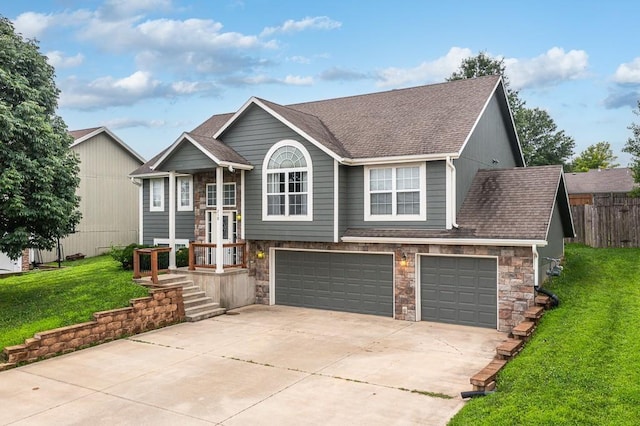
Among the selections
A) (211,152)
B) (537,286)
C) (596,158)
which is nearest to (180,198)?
(211,152)

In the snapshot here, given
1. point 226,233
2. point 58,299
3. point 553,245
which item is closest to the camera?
point 58,299

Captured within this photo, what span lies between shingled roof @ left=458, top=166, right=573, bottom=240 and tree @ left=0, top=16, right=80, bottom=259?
1041cm

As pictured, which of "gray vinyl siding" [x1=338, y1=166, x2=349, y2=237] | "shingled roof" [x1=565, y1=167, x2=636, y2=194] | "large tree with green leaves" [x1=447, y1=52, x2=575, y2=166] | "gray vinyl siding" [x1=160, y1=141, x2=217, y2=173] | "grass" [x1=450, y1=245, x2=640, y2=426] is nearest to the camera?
"grass" [x1=450, y1=245, x2=640, y2=426]

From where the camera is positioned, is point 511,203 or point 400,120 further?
point 400,120

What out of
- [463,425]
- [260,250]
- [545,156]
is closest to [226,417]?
[463,425]

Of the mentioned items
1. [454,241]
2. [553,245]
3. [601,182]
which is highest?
[601,182]

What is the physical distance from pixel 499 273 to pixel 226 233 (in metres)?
8.61

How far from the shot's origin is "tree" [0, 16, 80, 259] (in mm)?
11031

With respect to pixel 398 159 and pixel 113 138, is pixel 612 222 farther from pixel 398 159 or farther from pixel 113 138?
pixel 113 138

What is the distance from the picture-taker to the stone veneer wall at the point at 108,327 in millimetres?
9205

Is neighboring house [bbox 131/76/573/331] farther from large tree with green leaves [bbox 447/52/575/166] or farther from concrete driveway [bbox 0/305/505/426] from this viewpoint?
large tree with green leaves [bbox 447/52/575/166]

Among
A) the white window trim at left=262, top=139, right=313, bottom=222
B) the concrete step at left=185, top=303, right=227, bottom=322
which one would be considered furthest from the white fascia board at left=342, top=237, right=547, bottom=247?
the concrete step at left=185, top=303, right=227, bottom=322

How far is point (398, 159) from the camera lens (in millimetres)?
12438

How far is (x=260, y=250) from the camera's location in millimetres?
15008
